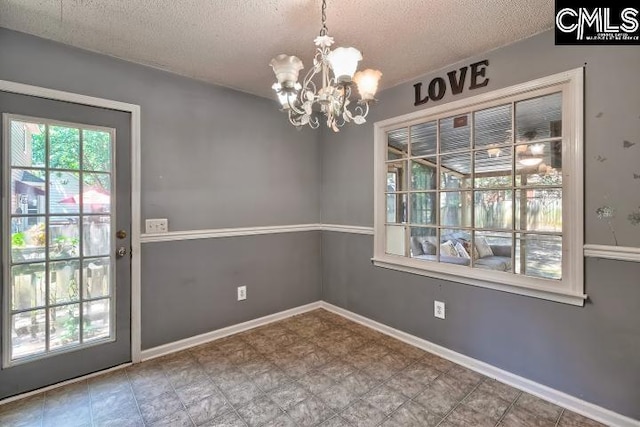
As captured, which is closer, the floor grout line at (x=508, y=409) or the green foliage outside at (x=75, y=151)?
the floor grout line at (x=508, y=409)

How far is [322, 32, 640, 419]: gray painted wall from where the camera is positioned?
5.28 ft

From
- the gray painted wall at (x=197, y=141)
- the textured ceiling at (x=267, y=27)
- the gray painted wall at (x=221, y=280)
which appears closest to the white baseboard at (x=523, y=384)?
the gray painted wall at (x=221, y=280)

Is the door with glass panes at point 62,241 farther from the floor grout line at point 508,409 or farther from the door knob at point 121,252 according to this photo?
the floor grout line at point 508,409

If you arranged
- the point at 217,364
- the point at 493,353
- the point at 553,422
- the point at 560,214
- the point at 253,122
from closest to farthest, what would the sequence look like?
the point at 553,422 → the point at 560,214 → the point at 493,353 → the point at 217,364 → the point at 253,122

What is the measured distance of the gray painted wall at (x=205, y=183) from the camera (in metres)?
2.13

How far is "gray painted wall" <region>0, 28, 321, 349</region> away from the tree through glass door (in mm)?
264

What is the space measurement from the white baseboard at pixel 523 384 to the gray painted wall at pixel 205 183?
1206 millimetres

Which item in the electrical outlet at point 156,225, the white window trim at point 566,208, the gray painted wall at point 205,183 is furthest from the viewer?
the electrical outlet at point 156,225

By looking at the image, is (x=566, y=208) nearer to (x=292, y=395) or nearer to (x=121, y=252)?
(x=292, y=395)

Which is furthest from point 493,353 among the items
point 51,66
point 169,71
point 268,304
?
point 51,66

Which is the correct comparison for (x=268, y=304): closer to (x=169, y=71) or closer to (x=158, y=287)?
(x=158, y=287)

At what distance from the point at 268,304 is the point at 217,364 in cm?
85

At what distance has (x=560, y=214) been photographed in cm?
185

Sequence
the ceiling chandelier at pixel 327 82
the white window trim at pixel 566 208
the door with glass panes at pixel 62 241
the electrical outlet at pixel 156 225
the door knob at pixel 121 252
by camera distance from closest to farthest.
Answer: the ceiling chandelier at pixel 327 82 → the white window trim at pixel 566 208 → the door with glass panes at pixel 62 241 → the door knob at pixel 121 252 → the electrical outlet at pixel 156 225
